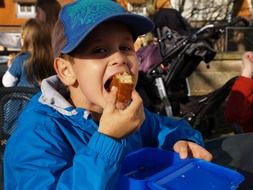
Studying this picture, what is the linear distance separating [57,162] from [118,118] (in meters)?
0.21

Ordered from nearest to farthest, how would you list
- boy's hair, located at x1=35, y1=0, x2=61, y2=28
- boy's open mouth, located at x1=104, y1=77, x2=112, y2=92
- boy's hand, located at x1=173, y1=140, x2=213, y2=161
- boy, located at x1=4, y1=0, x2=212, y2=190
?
boy, located at x1=4, y1=0, x2=212, y2=190 < boy's open mouth, located at x1=104, y1=77, x2=112, y2=92 < boy's hand, located at x1=173, y1=140, x2=213, y2=161 < boy's hair, located at x1=35, y1=0, x2=61, y2=28

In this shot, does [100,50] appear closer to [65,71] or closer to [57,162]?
[65,71]

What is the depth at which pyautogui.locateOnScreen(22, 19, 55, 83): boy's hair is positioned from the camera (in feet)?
11.5

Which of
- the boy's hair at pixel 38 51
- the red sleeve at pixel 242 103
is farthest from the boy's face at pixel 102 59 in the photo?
the boy's hair at pixel 38 51

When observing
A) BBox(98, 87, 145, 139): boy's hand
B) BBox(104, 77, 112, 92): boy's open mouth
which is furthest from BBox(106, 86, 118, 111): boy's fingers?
BBox(104, 77, 112, 92): boy's open mouth

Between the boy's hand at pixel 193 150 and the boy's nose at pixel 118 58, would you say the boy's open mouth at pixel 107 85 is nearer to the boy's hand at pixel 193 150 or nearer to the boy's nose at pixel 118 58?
the boy's nose at pixel 118 58

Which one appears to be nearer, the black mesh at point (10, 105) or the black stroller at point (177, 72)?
the black mesh at point (10, 105)

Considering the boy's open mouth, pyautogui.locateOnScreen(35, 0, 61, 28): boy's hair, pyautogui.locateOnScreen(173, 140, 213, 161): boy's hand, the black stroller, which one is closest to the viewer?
the boy's open mouth

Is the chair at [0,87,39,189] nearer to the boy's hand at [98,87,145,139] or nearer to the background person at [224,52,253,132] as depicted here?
the boy's hand at [98,87,145,139]

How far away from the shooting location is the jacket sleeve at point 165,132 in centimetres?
162

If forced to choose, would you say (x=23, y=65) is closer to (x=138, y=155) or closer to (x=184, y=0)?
(x=138, y=155)

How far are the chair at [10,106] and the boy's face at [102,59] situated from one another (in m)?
0.74

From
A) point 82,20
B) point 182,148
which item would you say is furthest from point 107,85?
point 182,148

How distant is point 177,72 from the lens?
4695mm
